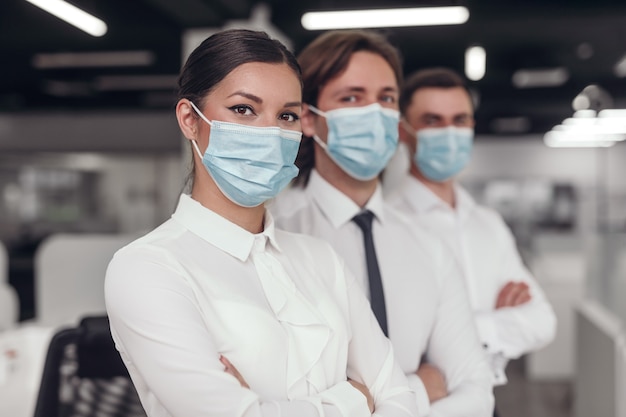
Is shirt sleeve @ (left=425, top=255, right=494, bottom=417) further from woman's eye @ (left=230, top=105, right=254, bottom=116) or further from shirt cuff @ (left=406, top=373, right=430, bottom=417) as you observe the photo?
woman's eye @ (left=230, top=105, right=254, bottom=116)

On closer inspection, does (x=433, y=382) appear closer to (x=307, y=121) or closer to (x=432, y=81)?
(x=307, y=121)

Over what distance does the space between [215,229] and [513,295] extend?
136cm

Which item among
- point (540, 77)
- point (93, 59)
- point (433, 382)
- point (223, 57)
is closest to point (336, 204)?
point (433, 382)

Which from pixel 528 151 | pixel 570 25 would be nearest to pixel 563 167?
pixel 528 151

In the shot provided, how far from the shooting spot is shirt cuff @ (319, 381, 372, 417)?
4.08 feet

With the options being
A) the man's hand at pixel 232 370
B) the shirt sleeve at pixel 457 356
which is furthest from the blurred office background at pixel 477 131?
the shirt sleeve at pixel 457 356

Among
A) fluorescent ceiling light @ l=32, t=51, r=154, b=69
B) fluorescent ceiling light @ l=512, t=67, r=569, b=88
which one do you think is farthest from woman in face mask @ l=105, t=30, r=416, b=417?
fluorescent ceiling light @ l=512, t=67, r=569, b=88

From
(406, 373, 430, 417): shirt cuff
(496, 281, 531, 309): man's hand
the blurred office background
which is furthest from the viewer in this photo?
the blurred office background

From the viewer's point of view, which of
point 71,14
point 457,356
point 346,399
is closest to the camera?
point 346,399

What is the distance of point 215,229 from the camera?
1312 mm

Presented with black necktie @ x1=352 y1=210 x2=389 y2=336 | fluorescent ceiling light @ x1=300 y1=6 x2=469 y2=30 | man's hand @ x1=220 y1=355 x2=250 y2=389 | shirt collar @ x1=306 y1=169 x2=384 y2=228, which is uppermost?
fluorescent ceiling light @ x1=300 y1=6 x2=469 y2=30

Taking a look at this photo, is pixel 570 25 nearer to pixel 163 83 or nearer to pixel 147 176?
pixel 163 83

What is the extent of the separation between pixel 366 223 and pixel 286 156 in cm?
50

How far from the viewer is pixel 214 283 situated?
4.08 ft
